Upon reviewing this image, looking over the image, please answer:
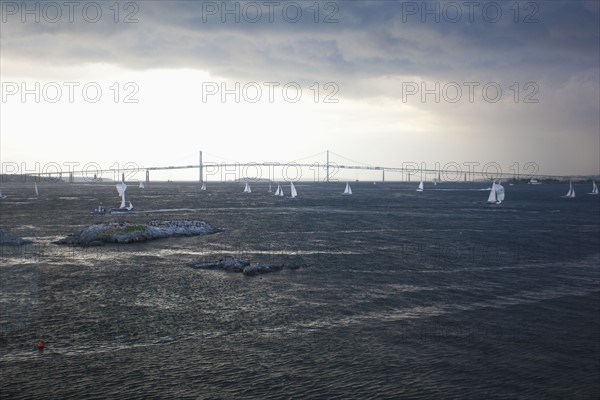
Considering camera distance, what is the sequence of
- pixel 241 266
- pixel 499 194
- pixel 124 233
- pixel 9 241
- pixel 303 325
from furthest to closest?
pixel 499 194
pixel 124 233
pixel 9 241
pixel 241 266
pixel 303 325

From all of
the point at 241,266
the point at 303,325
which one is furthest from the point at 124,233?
the point at 303,325

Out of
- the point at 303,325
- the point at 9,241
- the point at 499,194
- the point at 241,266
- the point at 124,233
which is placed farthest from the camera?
the point at 499,194

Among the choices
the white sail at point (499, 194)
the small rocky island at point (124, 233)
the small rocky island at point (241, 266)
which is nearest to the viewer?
the small rocky island at point (241, 266)

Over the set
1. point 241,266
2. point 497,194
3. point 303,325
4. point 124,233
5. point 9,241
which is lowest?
point 303,325

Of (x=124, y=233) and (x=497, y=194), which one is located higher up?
(x=497, y=194)

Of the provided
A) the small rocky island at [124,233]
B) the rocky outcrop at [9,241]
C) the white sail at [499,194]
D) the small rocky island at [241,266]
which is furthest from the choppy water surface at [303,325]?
the white sail at [499,194]

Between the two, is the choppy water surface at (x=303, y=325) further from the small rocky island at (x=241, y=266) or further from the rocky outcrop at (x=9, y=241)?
the rocky outcrop at (x=9, y=241)

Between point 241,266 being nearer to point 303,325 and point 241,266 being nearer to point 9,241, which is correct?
point 303,325
